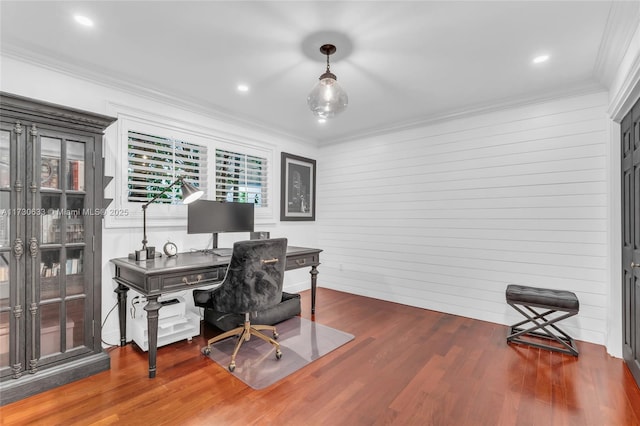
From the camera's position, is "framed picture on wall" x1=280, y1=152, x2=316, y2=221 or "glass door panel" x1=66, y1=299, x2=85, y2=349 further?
"framed picture on wall" x1=280, y1=152, x2=316, y2=221

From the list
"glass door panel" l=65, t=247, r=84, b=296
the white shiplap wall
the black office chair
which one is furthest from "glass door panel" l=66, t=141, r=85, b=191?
the white shiplap wall

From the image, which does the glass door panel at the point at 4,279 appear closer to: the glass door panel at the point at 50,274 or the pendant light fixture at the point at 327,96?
the glass door panel at the point at 50,274

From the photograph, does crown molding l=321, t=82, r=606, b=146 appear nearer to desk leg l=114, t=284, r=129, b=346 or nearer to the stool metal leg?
the stool metal leg

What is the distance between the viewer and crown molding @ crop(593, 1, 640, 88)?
71.8 inches

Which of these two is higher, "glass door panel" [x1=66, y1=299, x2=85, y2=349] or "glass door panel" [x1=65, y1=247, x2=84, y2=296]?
"glass door panel" [x1=65, y1=247, x2=84, y2=296]

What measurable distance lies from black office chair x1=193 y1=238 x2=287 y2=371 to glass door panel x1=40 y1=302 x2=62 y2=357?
1.05 m

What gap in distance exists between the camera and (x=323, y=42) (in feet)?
7.36

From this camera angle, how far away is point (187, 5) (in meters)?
1.88

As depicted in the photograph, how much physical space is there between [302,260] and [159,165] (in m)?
1.89

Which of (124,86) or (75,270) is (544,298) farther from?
(124,86)

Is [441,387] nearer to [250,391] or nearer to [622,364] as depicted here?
[250,391]

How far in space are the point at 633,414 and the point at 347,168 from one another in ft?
12.8

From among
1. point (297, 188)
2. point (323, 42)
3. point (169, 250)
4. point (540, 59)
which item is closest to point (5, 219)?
point (169, 250)

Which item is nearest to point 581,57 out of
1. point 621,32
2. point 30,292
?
point 621,32
